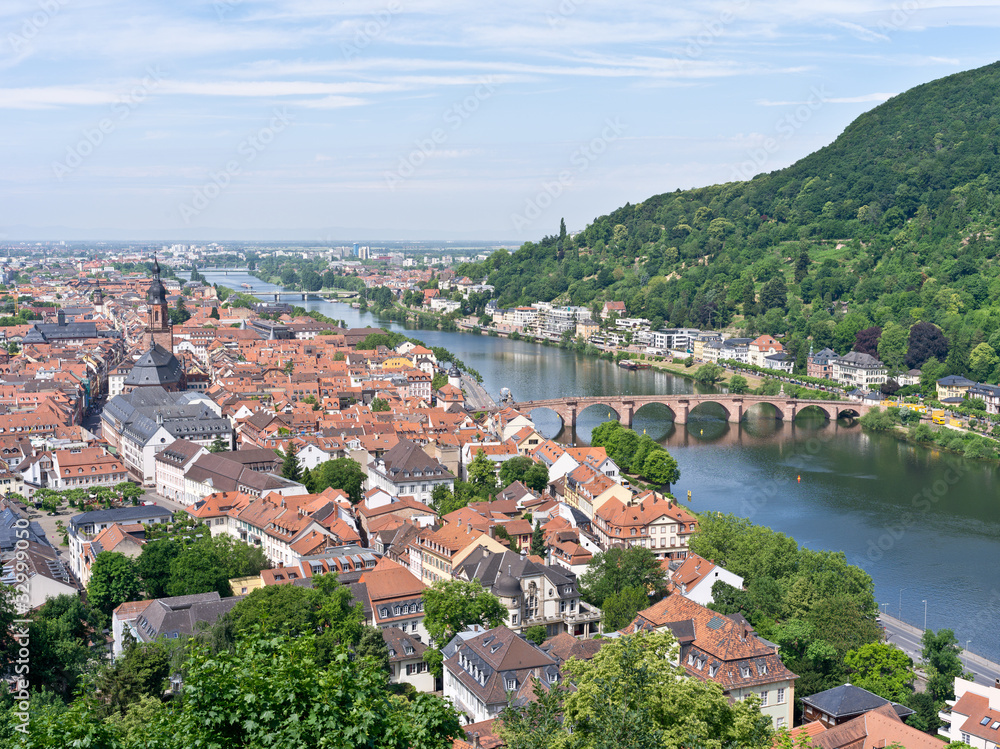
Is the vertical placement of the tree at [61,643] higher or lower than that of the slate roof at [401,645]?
higher

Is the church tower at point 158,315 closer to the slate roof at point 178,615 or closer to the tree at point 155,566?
the tree at point 155,566

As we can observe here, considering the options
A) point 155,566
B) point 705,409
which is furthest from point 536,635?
point 705,409

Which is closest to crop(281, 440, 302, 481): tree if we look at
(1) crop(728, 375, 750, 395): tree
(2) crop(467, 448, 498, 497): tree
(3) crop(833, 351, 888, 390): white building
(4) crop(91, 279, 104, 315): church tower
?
(2) crop(467, 448, 498, 497): tree

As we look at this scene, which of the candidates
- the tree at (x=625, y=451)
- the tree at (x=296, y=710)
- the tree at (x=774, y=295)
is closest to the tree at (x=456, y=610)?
the tree at (x=296, y=710)

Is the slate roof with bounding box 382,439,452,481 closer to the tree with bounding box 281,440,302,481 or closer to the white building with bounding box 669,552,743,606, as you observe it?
the tree with bounding box 281,440,302,481

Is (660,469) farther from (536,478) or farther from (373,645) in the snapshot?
(373,645)

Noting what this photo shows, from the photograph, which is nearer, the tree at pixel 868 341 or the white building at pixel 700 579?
the white building at pixel 700 579
